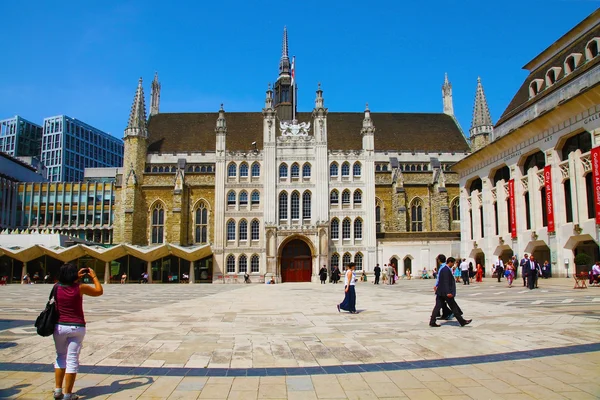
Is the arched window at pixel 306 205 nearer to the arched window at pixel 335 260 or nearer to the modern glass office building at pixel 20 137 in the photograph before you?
the arched window at pixel 335 260

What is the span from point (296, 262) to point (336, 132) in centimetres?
1907

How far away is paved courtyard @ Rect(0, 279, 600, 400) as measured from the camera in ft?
21.6

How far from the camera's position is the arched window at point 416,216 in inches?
2153

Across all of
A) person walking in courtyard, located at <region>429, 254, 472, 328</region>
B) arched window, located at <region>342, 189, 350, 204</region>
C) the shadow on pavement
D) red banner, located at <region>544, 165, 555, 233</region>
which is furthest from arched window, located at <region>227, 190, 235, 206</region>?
the shadow on pavement

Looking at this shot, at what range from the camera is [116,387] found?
6.81 metres

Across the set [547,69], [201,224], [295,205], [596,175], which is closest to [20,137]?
[201,224]

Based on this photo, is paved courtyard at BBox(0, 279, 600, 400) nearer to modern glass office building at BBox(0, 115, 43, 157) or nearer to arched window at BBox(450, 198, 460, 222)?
arched window at BBox(450, 198, 460, 222)

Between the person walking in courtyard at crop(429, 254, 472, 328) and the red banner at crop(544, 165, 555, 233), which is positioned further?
the red banner at crop(544, 165, 555, 233)

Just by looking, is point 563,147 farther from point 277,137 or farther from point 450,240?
point 277,137

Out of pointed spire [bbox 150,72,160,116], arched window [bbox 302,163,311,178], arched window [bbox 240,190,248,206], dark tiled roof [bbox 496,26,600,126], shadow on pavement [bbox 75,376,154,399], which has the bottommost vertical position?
shadow on pavement [bbox 75,376,154,399]

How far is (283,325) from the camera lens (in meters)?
13.0

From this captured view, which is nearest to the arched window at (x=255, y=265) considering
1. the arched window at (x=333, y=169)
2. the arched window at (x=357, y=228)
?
the arched window at (x=357, y=228)

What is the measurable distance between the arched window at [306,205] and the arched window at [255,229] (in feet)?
15.1

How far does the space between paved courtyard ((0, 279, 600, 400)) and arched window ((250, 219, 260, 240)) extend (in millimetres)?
35619
